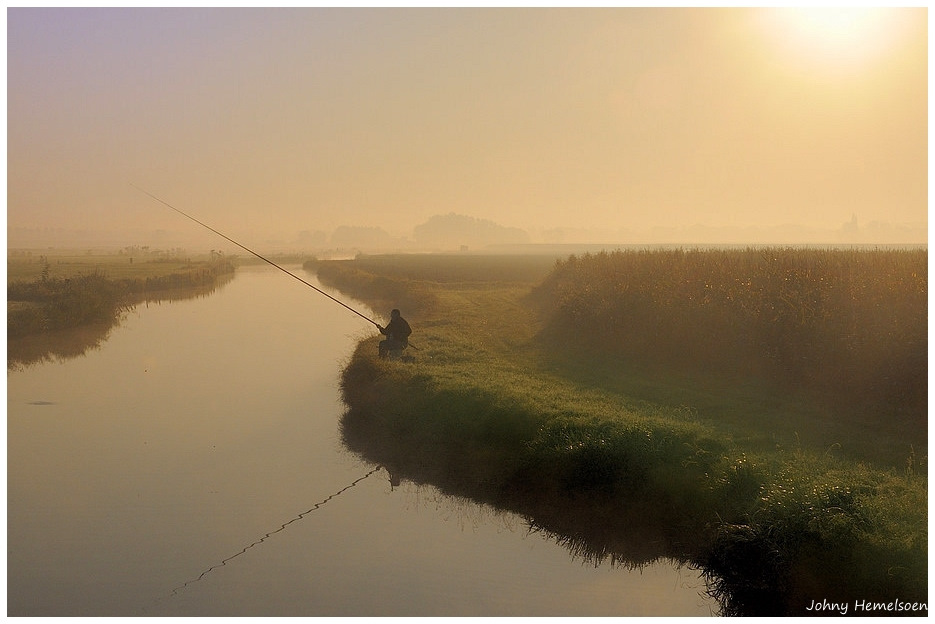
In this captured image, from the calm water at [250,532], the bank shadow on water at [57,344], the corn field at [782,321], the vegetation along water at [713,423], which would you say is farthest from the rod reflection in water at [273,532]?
the bank shadow on water at [57,344]

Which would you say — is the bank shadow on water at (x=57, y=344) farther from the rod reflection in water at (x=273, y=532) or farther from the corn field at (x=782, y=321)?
the corn field at (x=782, y=321)

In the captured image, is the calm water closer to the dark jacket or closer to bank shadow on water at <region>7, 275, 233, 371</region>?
the dark jacket

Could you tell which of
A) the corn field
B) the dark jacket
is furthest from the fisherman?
the corn field

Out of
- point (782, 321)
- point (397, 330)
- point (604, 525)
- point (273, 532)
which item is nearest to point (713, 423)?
point (604, 525)

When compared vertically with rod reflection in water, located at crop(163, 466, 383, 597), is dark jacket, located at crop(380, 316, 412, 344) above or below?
above

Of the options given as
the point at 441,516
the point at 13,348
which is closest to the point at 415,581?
the point at 441,516

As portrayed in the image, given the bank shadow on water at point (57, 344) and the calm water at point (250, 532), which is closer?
the calm water at point (250, 532)
